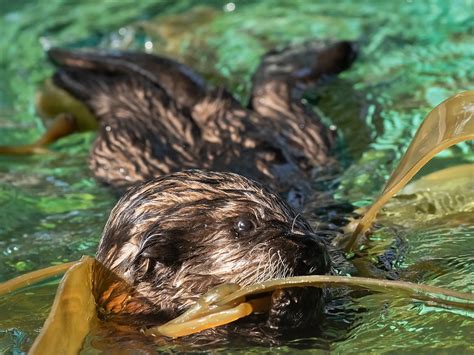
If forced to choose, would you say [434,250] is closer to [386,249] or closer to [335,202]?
[386,249]

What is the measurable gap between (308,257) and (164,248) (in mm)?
499

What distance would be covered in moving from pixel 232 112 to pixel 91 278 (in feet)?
7.71

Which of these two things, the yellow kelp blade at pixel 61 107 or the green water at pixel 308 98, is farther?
the yellow kelp blade at pixel 61 107

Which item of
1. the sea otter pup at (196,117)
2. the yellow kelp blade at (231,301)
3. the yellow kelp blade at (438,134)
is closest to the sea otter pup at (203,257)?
the yellow kelp blade at (231,301)

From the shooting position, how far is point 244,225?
3.54 metres

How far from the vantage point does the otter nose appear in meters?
3.43

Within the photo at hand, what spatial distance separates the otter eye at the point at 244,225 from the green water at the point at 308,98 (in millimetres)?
436

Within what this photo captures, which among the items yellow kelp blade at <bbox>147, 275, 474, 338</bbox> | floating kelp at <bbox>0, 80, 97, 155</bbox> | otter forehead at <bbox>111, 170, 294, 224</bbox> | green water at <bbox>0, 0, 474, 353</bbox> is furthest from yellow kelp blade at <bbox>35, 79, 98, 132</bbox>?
yellow kelp blade at <bbox>147, 275, 474, 338</bbox>

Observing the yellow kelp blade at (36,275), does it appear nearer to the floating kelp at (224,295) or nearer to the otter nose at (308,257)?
the floating kelp at (224,295)

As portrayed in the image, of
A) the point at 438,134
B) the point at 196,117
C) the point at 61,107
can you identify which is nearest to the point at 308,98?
the point at 196,117

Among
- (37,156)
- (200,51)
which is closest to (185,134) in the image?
(37,156)

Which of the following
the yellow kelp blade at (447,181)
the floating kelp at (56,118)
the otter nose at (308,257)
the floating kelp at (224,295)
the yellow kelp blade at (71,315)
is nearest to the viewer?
the yellow kelp blade at (71,315)

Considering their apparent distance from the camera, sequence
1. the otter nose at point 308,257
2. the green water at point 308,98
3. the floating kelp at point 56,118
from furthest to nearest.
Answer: the floating kelp at point 56,118 < the green water at point 308,98 < the otter nose at point 308,257

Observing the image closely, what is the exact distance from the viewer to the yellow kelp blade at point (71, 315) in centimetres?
317
